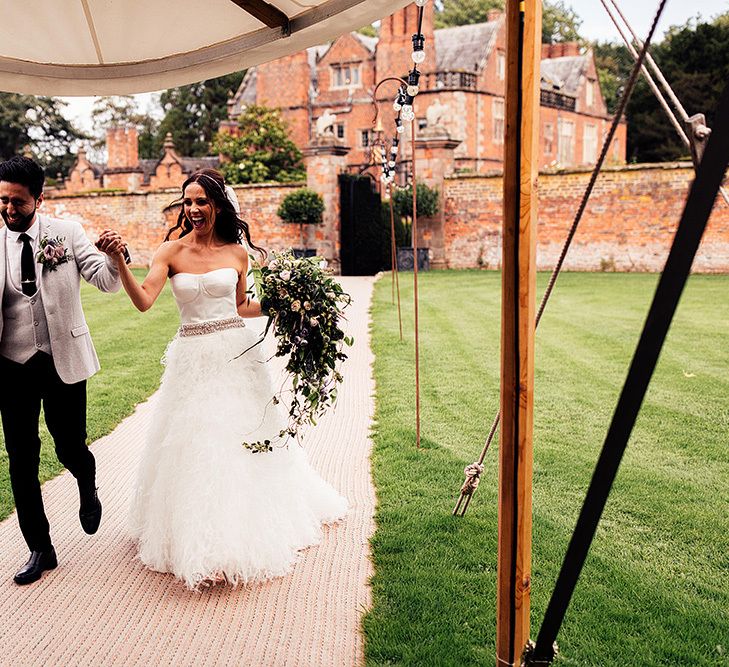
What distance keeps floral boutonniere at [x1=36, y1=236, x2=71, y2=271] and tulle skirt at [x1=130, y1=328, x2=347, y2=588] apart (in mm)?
745

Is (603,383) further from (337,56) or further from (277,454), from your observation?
(337,56)

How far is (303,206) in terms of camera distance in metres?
25.1

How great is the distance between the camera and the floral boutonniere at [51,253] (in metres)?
3.70

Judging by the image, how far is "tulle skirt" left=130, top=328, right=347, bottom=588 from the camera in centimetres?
382

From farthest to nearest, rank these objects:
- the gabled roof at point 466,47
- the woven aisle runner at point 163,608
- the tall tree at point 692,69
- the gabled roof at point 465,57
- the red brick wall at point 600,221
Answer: the gabled roof at point 465,57
the gabled roof at point 466,47
the tall tree at point 692,69
the red brick wall at point 600,221
the woven aisle runner at point 163,608

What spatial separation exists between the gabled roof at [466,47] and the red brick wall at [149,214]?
20246 millimetres

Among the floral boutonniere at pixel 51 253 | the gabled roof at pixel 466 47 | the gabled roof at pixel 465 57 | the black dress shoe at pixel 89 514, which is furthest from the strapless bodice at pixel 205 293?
the gabled roof at pixel 466 47

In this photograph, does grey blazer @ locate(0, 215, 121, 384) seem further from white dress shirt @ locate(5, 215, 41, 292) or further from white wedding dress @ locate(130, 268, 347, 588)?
white wedding dress @ locate(130, 268, 347, 588)

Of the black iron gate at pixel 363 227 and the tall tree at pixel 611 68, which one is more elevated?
the tall tree at pixel 611 68

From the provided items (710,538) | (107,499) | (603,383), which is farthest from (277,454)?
(603,383)

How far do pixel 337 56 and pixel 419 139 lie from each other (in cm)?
2142

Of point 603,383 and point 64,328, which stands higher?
point 64,328

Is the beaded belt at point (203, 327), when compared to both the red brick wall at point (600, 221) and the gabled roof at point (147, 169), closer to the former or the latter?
the red brick wall at point (600, 221)

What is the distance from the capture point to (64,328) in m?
3.83
